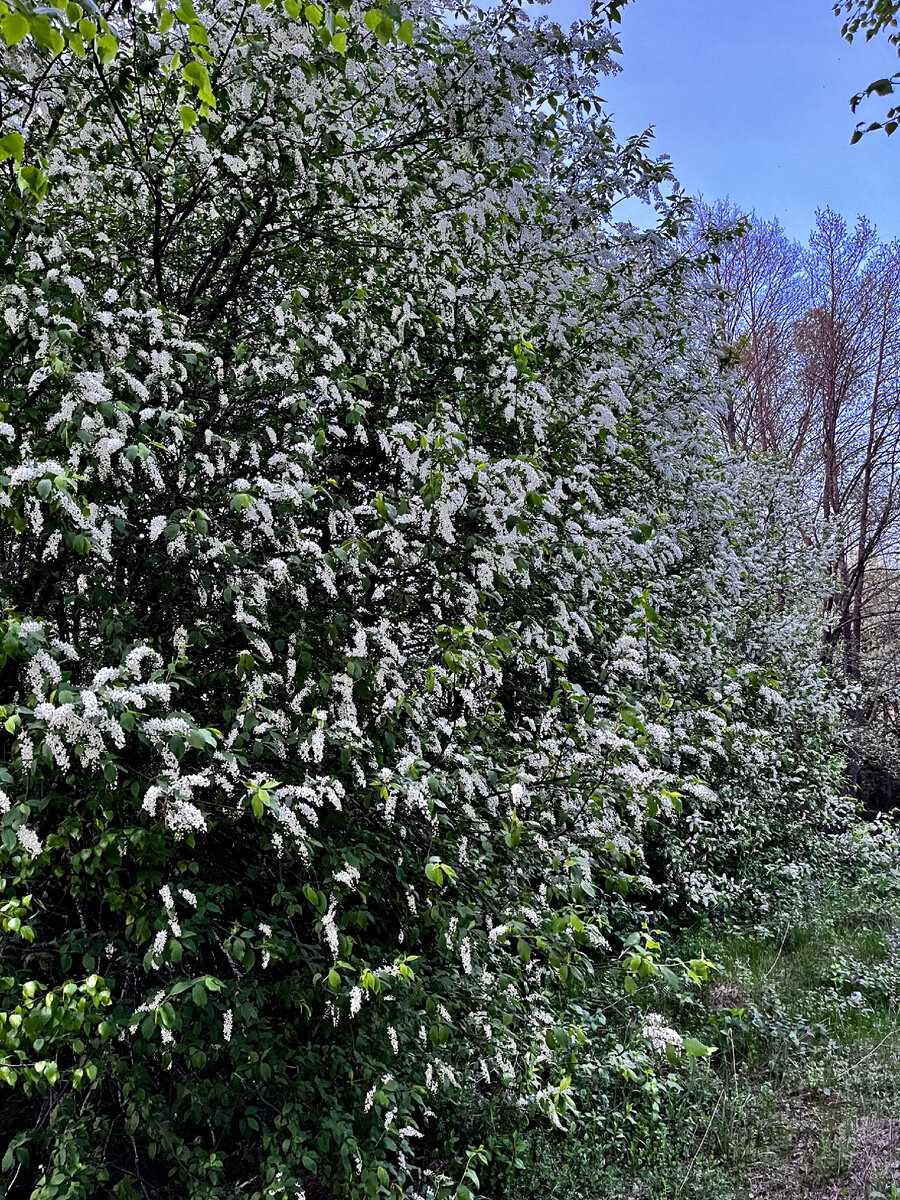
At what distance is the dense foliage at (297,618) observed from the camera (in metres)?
2.58

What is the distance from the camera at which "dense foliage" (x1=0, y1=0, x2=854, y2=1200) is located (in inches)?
102

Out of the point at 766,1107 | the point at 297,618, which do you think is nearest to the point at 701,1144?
the point at 766,1107

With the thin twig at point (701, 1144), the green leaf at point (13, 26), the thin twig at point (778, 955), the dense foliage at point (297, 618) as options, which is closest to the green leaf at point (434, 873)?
the dense foliage at point (297, 618)

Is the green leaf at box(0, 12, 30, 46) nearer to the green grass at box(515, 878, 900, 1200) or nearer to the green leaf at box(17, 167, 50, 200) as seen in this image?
the green leaf at box(17, 167, 50, 200)

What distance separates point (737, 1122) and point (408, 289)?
15.5ft

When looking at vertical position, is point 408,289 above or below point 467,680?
above

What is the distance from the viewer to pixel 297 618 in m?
3.02

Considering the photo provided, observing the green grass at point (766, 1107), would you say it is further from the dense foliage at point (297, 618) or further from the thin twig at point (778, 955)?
the dense foliage at point (297, 618)

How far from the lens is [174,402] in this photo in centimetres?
328

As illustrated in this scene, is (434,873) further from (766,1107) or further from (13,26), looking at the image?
(766,1107)

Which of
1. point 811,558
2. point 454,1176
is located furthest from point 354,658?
point 811,558

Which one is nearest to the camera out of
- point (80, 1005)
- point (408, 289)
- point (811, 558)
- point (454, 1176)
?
point (80, 1005)

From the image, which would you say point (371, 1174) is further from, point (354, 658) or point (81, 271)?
point (81, 271)

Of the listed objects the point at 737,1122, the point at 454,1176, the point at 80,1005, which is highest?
the point at 80,1005
